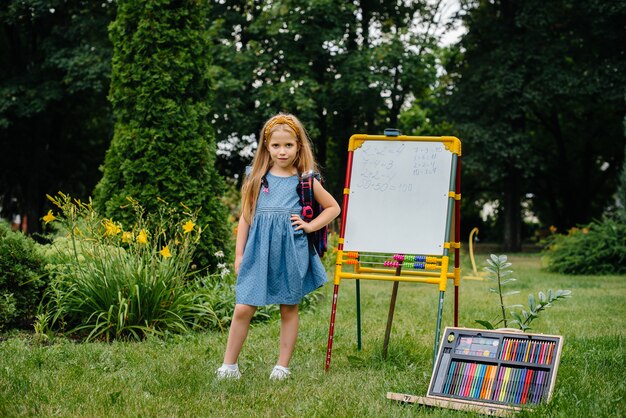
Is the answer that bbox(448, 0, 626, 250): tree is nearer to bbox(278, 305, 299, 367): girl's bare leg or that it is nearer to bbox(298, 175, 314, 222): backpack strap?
bbox(298, 175, 314, 222): backpack strap

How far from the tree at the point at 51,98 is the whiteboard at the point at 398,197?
12809 millimetres

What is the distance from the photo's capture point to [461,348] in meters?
3.93

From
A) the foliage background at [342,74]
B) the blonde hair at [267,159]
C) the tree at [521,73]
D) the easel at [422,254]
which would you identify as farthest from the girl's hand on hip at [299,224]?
the tree at [521,73]

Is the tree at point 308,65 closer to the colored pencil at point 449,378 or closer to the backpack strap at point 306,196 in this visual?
the backpack strap at point 306,196

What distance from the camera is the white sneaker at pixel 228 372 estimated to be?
430 cm

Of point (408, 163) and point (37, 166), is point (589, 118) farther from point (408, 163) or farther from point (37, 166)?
point (408, 163)

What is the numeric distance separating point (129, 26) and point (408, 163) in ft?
15.6

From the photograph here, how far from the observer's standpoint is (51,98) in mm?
19766

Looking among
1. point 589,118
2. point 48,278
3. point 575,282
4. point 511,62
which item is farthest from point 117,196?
point 589,118

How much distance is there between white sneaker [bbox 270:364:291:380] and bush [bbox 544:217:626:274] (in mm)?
10313

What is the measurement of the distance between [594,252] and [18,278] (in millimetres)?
10858

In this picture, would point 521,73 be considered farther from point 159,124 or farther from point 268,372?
point 268,372

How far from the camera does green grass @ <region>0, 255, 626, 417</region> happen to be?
362 centimetres

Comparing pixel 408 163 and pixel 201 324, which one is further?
pixel 201 324
